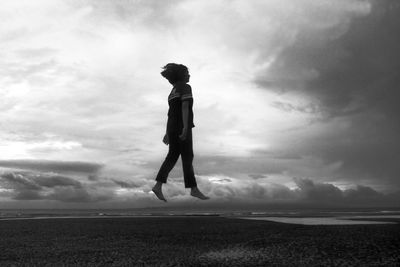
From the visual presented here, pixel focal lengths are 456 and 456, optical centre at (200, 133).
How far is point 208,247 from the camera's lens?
5.94 m

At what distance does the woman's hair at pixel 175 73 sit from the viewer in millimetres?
7242

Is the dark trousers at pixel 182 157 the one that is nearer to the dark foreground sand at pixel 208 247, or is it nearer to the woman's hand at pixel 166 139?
the woman's hand at pixel 166 139

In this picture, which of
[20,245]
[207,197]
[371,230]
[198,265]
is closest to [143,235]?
[207,197]

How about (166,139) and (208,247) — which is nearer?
(208,247)

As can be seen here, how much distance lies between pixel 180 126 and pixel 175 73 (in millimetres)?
848

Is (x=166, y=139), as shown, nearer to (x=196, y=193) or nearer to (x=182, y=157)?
(x=182, y=157)

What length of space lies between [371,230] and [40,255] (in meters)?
5.03

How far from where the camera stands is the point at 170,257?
16.9 ft

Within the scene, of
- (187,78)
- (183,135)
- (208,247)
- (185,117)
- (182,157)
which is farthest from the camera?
(182,157)

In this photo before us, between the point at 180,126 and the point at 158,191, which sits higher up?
the point at 180,126

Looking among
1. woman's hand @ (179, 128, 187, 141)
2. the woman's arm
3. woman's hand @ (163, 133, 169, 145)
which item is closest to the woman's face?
the woman's arm

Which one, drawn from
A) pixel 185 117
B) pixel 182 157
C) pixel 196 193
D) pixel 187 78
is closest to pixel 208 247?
pixel 196 193

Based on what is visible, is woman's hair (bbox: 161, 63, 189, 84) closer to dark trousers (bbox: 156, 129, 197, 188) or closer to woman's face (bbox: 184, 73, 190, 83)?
woman's face (bbox: 184, 73, 190, 83)

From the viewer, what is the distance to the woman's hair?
7242mm
